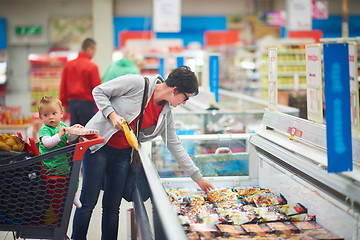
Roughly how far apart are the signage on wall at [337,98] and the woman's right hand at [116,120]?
4.66 feet

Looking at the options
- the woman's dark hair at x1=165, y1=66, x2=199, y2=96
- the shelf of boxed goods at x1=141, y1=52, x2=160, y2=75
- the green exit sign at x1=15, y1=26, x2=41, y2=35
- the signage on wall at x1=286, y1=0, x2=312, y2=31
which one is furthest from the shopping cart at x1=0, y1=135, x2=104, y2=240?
the green exit sign at x1=15, y1=26, x2=41, y2=35

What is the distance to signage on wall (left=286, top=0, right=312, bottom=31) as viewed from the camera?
14.2 m

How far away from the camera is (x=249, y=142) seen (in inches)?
139

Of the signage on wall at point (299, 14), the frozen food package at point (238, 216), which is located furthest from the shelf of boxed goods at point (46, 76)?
the frozen food package at point (238, 216)

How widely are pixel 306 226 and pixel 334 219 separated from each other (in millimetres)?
213

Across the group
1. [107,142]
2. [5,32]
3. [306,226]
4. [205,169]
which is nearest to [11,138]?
[107,142]

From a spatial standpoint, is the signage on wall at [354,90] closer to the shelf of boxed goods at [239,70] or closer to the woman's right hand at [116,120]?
the woman's right hand at [116,120]

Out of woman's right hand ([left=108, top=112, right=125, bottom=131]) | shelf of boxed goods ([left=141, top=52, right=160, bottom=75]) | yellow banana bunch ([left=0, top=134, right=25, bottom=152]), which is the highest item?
shelf of boxed goods ([left=141, top=52, right=160, bottom=75])

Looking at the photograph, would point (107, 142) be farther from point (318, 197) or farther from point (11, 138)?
point (318, 197)

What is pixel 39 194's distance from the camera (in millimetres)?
2754

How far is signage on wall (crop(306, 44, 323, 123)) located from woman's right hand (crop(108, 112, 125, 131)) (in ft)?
3.80

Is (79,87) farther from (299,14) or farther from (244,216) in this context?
(299,14)

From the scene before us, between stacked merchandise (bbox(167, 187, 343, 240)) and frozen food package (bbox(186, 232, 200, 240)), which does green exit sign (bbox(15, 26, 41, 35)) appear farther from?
frozen food package (bbox(186, 232, 200, 240))

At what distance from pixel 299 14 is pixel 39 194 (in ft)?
41.7
